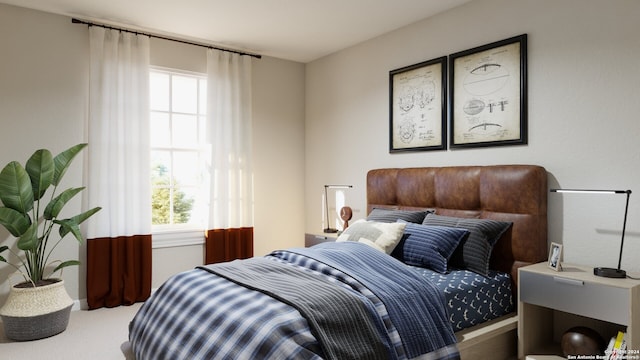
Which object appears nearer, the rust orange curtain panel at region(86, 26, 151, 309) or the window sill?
the rust orange curtain panel at region(86, 26, 151, 309)

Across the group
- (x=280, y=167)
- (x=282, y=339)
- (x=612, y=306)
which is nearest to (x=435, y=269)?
(x=612, y=306)

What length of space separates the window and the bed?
1829mm

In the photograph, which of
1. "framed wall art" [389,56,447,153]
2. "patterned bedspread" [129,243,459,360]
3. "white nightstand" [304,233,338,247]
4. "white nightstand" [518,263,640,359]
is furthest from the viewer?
"white nightstand" [304,233,338,247]

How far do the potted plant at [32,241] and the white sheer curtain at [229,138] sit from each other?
1324 millimetres

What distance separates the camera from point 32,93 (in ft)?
11.9

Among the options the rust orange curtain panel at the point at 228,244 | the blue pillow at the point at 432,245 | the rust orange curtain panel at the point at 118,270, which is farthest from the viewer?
the rust orange curtain panel at the point at 228,244

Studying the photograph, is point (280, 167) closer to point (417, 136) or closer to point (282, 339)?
point (417, 136)

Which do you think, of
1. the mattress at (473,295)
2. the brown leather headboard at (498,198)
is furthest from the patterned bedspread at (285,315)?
the brown leather headboard at (498,198)

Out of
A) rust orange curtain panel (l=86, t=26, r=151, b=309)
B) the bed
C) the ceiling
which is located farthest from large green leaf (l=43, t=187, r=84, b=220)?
the ceiling

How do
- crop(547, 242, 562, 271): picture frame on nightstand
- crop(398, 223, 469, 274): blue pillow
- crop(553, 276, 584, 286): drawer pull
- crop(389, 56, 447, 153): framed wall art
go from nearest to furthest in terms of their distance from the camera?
1. crop(553, 276, 584, 286): drawer pull
2. crop(547, 242, 562, 271): picture frame on nightstand
3. crop(398, 223, 469, 274): blue pillow
4. crop(389, 56, 447, 153): framed wall art

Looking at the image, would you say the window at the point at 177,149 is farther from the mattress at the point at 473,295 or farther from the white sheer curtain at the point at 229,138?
the mattress at the point at 473,295

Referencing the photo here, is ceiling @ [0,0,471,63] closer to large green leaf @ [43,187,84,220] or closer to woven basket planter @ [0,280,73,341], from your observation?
large green leaf @ [43,187,84,220]

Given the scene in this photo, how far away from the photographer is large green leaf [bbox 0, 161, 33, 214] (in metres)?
3.06

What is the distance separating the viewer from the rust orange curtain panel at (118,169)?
3.83m
